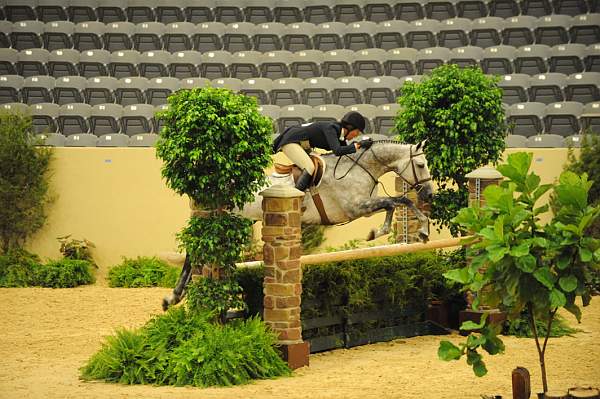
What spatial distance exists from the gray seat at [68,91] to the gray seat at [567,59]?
8.22 metres

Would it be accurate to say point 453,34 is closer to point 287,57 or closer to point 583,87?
point 583,87

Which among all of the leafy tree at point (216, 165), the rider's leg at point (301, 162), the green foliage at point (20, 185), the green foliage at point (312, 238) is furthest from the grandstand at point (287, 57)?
the leafy tree at point (216, 165)

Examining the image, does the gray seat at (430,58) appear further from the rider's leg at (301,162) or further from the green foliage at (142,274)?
the rider's leg at (301,162)

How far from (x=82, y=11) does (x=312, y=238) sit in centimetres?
799

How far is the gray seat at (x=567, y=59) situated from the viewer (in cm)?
1794

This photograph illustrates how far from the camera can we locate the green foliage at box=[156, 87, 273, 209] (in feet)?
27.9

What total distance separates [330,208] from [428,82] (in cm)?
222

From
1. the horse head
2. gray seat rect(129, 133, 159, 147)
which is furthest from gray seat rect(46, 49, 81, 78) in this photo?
the horse head

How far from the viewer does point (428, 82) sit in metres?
11.5

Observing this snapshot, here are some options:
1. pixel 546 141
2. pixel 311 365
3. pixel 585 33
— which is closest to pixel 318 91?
pixel 546 141

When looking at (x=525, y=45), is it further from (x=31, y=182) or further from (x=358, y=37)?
(x=31, y=182)

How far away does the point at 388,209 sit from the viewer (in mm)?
9945

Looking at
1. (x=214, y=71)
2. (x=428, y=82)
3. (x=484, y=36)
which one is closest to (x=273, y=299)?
(x=428, y=82)

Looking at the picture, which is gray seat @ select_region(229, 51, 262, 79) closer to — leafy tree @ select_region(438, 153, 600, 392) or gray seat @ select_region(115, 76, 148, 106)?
gray seat @ select_region(115, 76, 148, 106)
